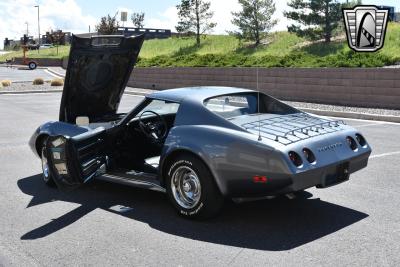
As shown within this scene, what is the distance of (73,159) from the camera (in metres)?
5.77

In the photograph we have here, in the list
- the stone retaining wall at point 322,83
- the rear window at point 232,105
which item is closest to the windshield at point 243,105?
the rear window at point 232,105

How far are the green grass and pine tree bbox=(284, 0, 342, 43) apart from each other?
74 centimetres

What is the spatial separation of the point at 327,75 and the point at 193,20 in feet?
87.3

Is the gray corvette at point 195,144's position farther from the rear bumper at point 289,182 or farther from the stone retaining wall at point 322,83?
the stone retaining wall at point 322,83

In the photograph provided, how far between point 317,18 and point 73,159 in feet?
88.7

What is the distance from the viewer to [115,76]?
300 inches

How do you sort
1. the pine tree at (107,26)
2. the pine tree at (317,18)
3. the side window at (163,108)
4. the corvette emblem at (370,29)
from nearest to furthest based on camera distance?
the side window at (163,108), the corvette emblem at (370,29), the pine tree at (317,18), the pine tree at (107,26)

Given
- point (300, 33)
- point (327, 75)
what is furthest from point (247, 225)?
point (300, 33)

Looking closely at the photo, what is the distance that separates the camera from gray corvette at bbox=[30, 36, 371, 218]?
5102 millimetres

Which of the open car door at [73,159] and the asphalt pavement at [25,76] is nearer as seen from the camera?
the open car door at [73,159]

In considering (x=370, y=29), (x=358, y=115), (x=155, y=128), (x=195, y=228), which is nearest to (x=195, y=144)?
(x=195, y=228)

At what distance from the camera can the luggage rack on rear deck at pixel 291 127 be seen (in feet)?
17.2

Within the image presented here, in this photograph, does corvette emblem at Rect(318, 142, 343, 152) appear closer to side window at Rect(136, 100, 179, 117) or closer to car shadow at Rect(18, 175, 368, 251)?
car shadow at Rect(18, 175, 368, 251)

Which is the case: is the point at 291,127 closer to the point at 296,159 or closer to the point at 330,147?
the point at 330,147
